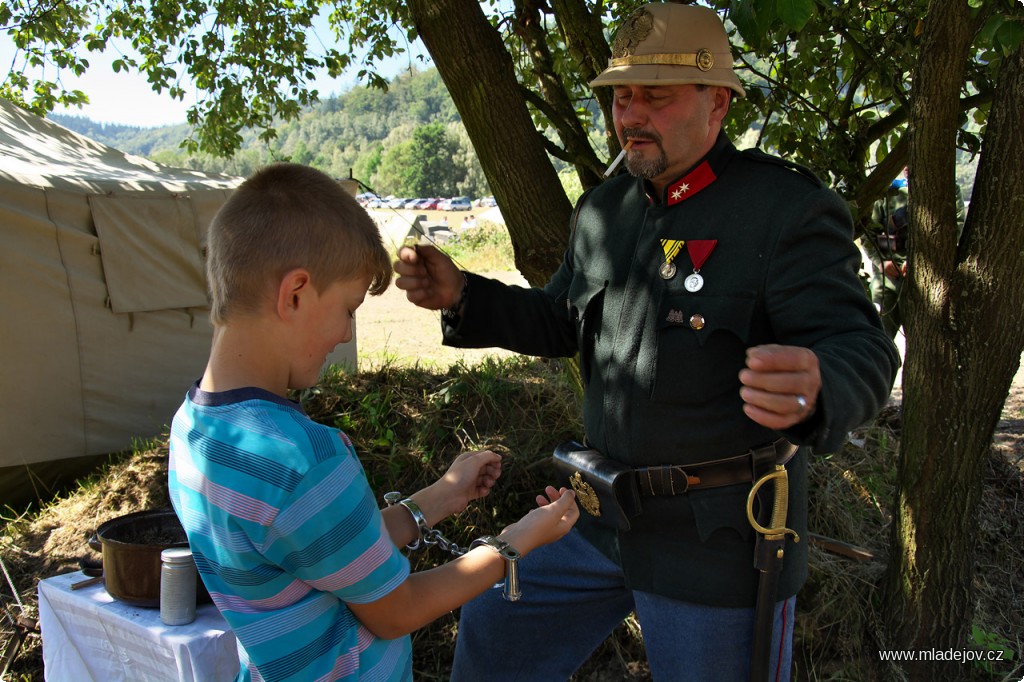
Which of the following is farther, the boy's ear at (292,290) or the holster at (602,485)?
the holster at (602,485)

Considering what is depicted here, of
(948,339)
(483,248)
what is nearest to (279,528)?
(948,339)

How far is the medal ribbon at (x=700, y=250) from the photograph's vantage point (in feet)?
7.50

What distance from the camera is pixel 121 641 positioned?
2.80 metres

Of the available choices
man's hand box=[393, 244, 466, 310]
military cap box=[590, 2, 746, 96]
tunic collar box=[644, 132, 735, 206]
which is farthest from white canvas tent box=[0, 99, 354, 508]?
tunic collar box=[644, 132, 735, 206]

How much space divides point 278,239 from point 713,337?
1.15m

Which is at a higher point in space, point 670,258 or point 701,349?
point 670,258

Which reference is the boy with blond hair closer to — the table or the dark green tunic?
the dark green tunic

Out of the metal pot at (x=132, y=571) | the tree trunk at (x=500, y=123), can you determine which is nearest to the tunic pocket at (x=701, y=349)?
the tree trunk at (x=500, y=123)

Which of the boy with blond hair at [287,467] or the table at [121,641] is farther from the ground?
the boy with blond hair at [287,467]

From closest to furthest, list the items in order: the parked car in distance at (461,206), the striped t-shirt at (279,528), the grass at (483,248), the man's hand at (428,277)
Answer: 1. the striped t-shirt at (279,528)
2. the man's hand at (428,277)
3. the grass at (483,248)
4. the parked car in distance at (461,206)

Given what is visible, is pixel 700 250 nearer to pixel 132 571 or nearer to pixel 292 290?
pixel 292 290

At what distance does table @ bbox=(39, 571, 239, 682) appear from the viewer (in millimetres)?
2617

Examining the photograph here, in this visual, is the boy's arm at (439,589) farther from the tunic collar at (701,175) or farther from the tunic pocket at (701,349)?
the tunic collar at (701,175)

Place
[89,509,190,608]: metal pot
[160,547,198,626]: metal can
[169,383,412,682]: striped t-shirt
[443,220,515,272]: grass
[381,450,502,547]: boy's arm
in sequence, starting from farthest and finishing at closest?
[443,220,515,272]: grass
[89,509,190,608]: metal pot
[160,547,198,626]: metal can
[381,450,502,547]: boy's arm
[169,383,412,682]: striped t-shirt
